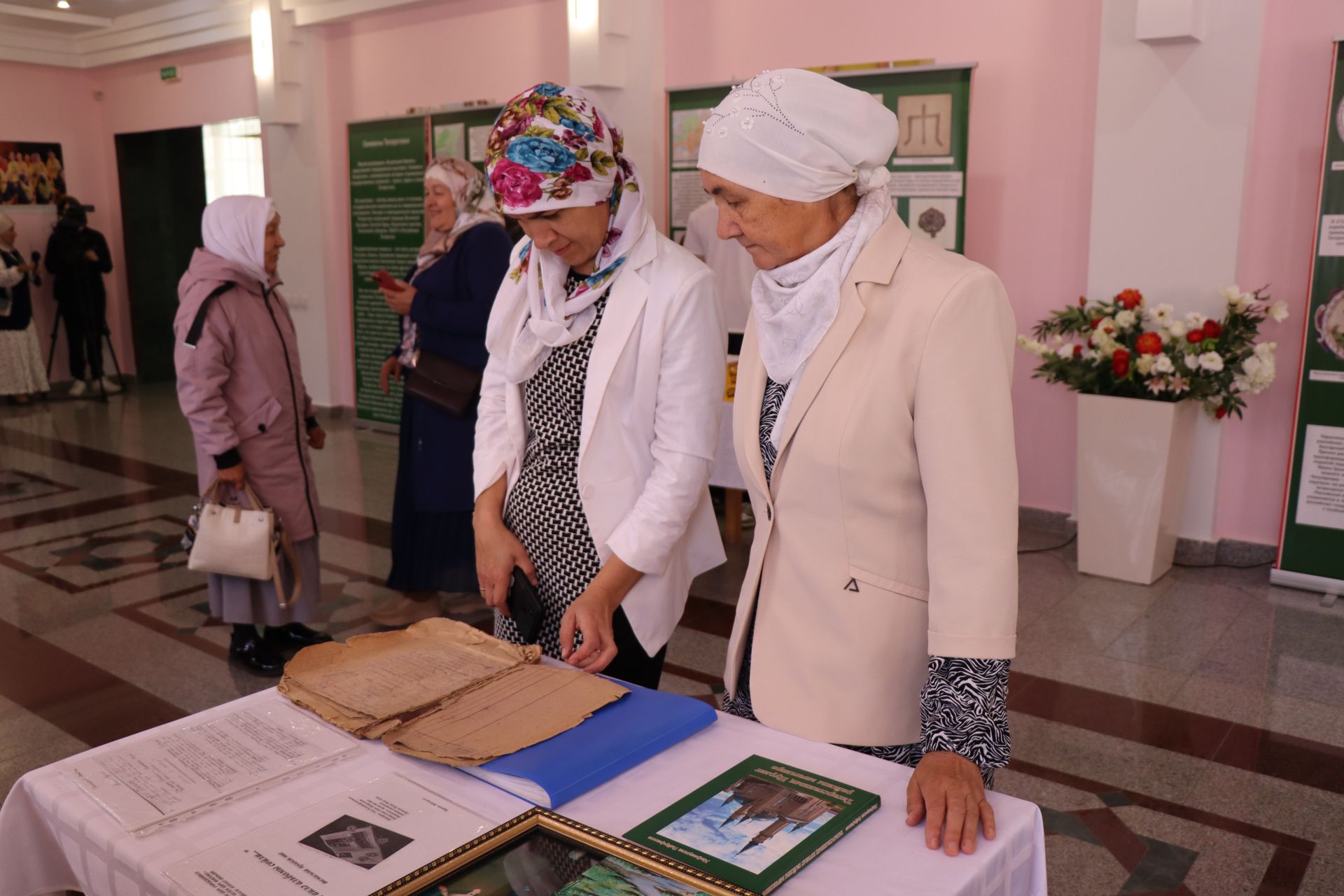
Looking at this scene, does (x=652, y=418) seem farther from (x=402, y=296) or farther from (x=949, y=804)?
(x=402, y=296)

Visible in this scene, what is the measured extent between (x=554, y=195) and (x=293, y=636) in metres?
2.73

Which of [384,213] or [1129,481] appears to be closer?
[1129,481]

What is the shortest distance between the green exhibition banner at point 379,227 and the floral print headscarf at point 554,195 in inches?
248

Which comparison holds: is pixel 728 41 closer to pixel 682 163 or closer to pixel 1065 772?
pixel 682 163

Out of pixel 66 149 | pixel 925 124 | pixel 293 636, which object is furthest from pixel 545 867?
pixel 66 149

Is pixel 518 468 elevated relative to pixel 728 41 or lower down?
lower down

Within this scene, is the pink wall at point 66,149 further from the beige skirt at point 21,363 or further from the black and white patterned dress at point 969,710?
the black and white patterned dress at point 969,710

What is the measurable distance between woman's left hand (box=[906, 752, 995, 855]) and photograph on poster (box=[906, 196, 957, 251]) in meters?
4.57

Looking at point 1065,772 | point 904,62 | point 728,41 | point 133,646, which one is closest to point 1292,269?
point 904,62

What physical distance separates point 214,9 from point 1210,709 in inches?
373

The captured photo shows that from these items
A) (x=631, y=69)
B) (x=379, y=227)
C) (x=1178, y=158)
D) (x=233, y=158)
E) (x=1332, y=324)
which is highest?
(x=631, y=69)

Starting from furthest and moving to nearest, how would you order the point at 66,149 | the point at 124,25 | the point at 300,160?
1. the point at 66,149
2. the point at 124,25
3. the point at 300,160

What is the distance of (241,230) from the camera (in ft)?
11.4

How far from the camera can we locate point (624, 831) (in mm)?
1081
